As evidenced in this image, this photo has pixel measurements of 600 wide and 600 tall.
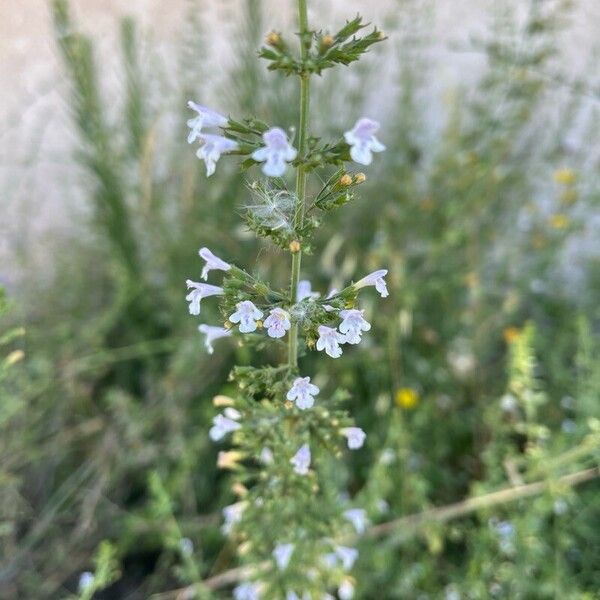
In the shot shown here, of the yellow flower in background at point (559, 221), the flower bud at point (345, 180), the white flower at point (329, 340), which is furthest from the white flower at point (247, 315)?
the yellow flower in background at point (559, 221)

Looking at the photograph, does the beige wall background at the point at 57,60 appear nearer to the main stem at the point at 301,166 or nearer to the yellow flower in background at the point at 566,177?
the yellow flower in background at the point at 566,177

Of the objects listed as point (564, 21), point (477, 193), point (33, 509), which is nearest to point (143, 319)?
point (33, 509)

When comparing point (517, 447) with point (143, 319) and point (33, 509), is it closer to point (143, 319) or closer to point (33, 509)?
point (143, 319)

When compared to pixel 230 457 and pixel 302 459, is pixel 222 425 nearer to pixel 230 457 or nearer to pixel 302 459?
pixel 230 457

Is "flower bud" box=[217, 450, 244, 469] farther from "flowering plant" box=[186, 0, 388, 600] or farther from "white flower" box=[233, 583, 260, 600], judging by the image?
"white flower" box=[233, 583, 260, 600]

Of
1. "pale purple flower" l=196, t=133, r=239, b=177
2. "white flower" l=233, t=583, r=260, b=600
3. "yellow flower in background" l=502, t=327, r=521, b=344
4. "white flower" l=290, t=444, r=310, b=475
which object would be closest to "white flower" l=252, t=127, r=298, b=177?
"pale purple flower" l=196, t=133, r=239, b=177
